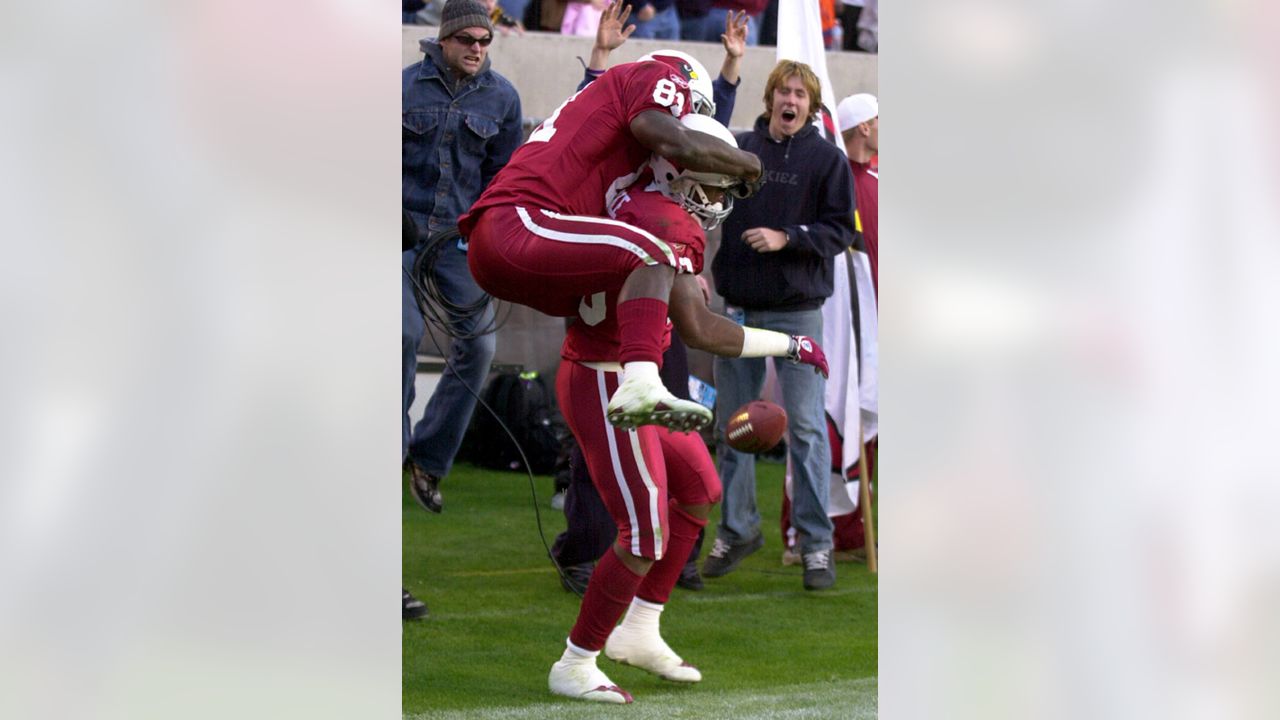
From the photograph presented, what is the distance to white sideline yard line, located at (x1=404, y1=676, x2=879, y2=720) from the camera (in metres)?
4.17

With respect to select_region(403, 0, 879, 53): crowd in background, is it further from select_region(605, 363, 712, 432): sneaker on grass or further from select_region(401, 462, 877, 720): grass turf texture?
select_region(605, 363, 712, 432): sneaker on grass

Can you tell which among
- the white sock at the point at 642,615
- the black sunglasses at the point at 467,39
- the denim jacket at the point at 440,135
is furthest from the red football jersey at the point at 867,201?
the white sock at the point at 642,615

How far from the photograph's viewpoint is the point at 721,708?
4.28 metres

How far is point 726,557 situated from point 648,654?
177cm

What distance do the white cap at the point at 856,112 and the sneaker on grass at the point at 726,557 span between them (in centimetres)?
185

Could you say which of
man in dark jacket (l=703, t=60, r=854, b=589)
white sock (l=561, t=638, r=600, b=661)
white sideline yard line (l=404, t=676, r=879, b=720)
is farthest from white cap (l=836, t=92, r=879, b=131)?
white sock (l=561, t=638, r=600, b=661)

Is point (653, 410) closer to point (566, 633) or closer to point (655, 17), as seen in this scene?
point (566, 633)

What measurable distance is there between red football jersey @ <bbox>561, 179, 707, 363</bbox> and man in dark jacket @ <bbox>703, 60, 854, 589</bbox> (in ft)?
6.19

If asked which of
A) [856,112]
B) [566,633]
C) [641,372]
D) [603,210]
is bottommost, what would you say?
[566,633]

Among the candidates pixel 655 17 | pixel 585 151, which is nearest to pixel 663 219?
pixel 585 151
